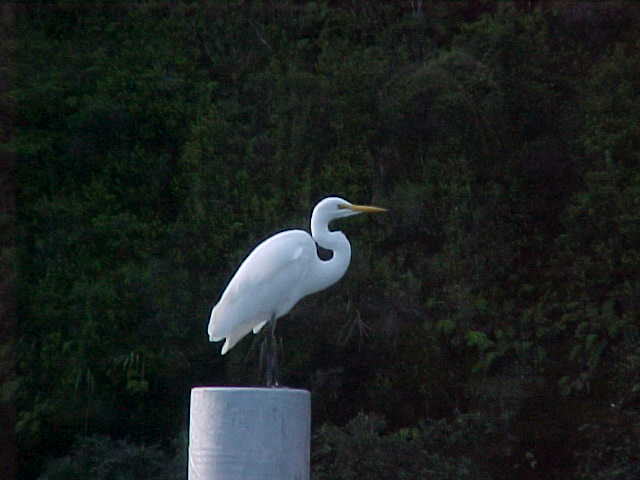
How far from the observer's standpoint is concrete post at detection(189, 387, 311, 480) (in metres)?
4.87

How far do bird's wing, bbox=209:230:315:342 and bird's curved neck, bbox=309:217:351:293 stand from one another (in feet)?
0.23

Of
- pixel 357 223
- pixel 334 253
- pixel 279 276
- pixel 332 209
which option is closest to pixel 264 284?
pixel 279 276

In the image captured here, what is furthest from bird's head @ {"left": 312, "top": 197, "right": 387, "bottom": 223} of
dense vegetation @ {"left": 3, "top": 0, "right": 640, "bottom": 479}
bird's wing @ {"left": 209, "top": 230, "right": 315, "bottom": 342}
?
dense vegetation @ {"left": 3, "top": 0, "right": 640, "bottom": 479}

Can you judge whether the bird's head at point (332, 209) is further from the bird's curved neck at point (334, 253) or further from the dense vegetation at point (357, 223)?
the dense vegetation at point (357, 223)

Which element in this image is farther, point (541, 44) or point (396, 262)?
point (541, 44)

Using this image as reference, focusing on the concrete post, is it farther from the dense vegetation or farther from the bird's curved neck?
the dense vegetation

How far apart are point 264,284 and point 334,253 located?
0.38 meters

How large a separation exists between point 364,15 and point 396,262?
10.4 feet

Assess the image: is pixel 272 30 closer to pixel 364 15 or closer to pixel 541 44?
pixel 364 15

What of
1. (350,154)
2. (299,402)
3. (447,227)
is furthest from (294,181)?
(299,402)

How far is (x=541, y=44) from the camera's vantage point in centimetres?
1167

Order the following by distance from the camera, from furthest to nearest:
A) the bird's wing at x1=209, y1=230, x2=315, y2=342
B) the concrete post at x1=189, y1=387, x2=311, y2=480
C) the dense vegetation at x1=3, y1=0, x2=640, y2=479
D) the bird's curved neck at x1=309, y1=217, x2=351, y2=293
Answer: the dense vegetation at x1=3, y1=0, x2=640, y2=479 → the bird's curved neck at x1=309, y1=217, x2=351, y2=293 → the bird's wing at x1=209, y1=230, x2=315, y2=342 → the concrete post at x1=189, y1=387, x2=311, y2=480

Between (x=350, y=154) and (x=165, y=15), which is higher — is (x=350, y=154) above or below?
below

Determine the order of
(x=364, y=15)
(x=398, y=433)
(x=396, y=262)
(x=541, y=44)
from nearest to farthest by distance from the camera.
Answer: (x=398, y=433) → (x=396, y=262) → (x=541, y=44) → (x=364, y=15)
